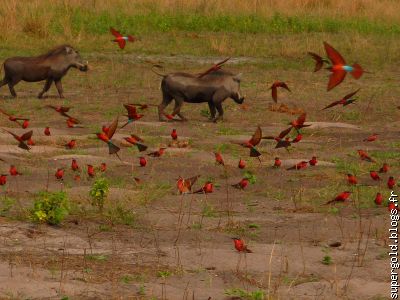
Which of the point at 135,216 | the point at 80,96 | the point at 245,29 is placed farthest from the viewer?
the point at 245,29

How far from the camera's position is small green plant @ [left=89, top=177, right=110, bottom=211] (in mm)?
8508

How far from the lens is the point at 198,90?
14906 millimetres

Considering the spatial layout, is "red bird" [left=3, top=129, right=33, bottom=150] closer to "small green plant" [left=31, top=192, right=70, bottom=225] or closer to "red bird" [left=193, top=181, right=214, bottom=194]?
"small green plant" [left=31, top=192, right=70, bottom=225]

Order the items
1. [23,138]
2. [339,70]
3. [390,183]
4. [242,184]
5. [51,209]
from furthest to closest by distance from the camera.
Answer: [23,138] → [242,184] → [390,183] → [51,209] → [339,70]

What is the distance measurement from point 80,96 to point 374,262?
396 inches

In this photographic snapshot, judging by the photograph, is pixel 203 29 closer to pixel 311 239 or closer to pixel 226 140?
pixel 226 140

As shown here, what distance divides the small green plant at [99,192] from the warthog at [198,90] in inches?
244

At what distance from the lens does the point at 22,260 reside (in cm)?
703

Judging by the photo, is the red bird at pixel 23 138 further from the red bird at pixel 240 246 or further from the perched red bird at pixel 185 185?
the red bird at pixel 240 246

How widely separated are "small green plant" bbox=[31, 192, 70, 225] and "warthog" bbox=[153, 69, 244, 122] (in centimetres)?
681

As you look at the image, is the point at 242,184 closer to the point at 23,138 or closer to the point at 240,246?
the point at 23,138

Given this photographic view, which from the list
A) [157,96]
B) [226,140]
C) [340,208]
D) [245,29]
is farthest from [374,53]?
[340,208]

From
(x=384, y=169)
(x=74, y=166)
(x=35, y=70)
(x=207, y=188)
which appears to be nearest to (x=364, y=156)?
(x=384, y=169)

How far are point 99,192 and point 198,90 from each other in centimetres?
648
